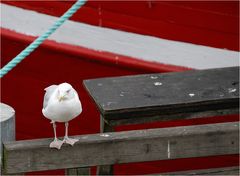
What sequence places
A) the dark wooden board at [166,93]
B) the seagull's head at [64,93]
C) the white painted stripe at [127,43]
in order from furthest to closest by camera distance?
the white painted stripe at [127,43]
the dark wooden board at [166,93]
the seagull's head at [64,93]

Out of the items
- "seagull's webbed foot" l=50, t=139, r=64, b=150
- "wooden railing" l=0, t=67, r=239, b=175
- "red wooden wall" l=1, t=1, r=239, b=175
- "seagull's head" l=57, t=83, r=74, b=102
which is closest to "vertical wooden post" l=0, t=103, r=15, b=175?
"wooden railing" l=0, t=67, r=239, b=175

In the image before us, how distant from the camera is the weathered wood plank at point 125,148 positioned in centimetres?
294

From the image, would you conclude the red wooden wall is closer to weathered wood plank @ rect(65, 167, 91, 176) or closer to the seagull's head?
weathered wood plank @ rect(65, 167, 91, 176)

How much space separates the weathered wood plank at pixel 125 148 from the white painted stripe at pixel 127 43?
3.42 feet

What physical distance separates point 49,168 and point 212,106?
87 centimetres

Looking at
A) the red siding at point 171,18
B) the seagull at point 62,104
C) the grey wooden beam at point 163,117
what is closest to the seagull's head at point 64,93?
the seagull at point 62,104

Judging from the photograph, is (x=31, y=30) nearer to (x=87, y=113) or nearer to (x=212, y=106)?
(x=87, y=113)

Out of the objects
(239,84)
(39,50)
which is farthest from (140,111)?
(39,50)

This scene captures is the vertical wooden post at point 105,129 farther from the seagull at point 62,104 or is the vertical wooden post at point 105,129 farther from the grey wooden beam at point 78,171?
the seagull at point 62,104

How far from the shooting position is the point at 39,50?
14.2ft

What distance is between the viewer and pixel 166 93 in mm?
3512

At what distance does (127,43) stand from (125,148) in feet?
4.23

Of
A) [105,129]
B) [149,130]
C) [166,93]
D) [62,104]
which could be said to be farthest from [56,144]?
[166,93]

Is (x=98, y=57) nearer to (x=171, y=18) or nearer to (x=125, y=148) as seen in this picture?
(x=171, y=18)
